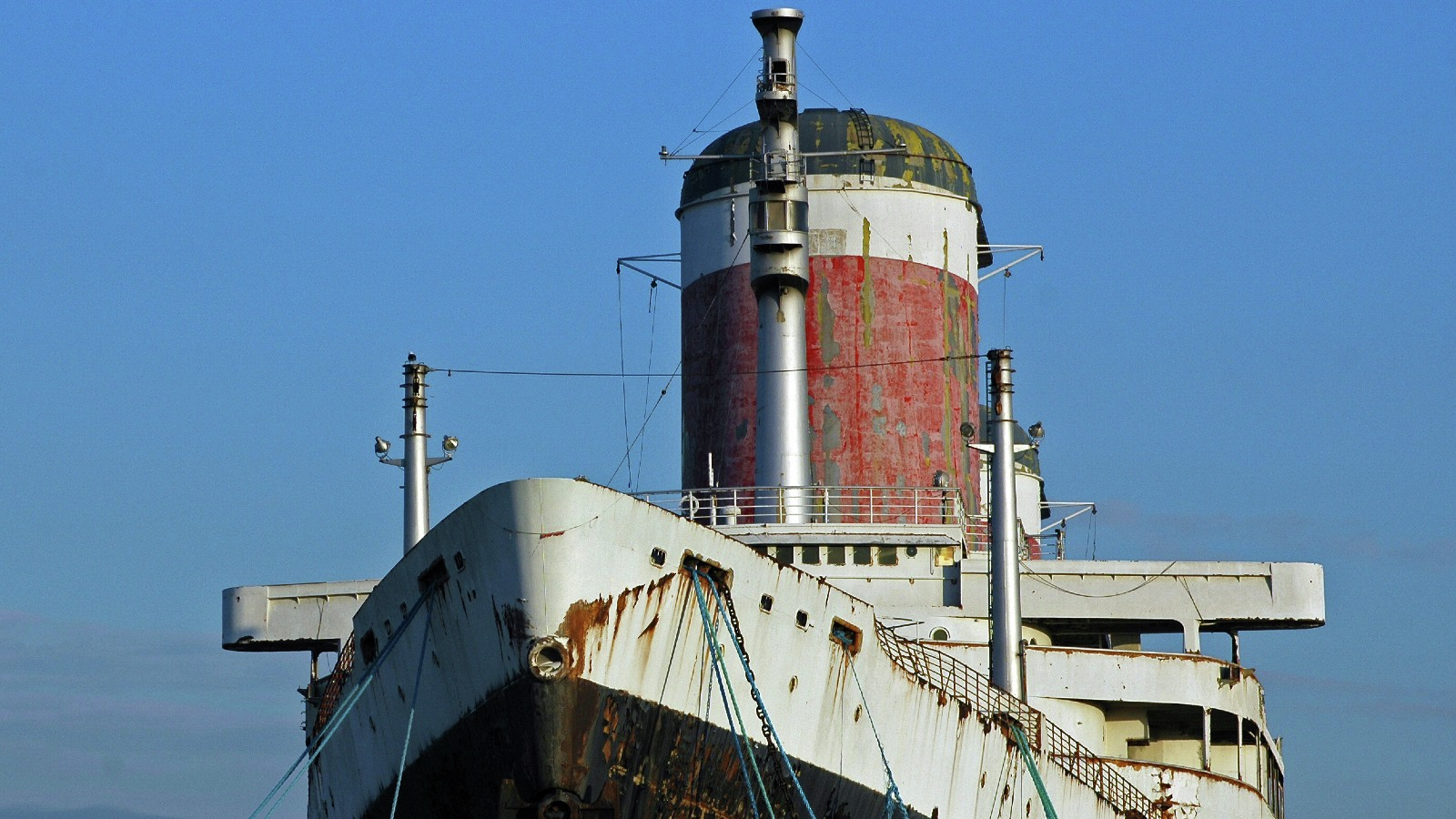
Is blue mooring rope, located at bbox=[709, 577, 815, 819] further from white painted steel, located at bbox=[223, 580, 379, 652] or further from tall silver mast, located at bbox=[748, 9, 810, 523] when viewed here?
white painted steel, located at bbox=[223, 580, 379, 652]

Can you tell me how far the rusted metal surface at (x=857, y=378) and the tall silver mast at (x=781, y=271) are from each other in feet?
9.43

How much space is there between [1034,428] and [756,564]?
11.2 metres

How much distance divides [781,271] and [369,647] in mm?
9731

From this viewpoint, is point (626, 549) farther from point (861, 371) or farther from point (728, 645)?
point (861, 371)

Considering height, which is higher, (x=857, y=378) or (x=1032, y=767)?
(x=857, y=378)

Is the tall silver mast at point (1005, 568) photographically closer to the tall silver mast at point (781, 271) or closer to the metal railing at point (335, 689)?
the tall silver mast at point (781, 271)

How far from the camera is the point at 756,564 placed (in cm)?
2136

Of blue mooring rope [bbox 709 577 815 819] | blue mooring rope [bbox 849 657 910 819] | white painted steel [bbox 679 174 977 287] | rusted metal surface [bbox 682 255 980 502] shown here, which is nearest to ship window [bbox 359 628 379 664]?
blue mooring rope [bbox 709 577 815 819]

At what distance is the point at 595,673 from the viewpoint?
801 inches

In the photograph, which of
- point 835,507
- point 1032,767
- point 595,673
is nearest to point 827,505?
point 835,507

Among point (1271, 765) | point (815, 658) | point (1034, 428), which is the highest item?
point (1034, 428)

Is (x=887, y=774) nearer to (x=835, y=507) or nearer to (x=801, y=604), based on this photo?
(x=801, y=604)

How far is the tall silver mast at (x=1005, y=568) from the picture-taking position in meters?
27.3

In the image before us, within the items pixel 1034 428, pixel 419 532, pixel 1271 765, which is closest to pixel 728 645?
pixel 419 532
